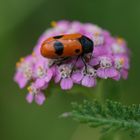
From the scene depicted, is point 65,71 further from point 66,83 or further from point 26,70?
point 26,70

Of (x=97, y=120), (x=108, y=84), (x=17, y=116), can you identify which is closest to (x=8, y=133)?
(x=17, y=116)

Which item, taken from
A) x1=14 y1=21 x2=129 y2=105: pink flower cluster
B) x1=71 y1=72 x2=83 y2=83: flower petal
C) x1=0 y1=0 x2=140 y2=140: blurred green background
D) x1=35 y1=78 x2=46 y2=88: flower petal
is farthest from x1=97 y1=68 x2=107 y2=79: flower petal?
x1=0 y1=0 x2=140 y2=140: blurred green background

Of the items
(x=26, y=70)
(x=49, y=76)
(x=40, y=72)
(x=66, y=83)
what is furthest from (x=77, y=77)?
(x=26, y=70)

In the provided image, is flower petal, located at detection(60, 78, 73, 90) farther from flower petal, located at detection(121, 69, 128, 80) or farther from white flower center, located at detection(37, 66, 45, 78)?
flower petal, located at detection(121, 69, 128, 80)

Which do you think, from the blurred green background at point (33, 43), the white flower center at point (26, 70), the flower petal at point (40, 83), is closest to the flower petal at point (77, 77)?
the flower petal at point (40, 83)

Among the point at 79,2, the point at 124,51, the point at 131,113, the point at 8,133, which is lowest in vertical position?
the point at 8,133

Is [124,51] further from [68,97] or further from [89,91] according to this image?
[68,97]

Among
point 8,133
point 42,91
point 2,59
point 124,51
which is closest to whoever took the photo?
point 42,91
